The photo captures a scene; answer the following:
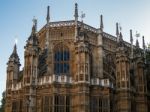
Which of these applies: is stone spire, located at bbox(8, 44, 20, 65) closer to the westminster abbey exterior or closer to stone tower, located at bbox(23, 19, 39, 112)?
the westminster abbey exterior

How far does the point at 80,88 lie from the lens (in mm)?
42781

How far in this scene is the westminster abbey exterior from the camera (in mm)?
43000

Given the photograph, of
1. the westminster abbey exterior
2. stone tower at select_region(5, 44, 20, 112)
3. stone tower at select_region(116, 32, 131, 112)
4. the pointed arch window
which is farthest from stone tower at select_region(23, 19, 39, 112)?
stone tower at select_region(116, 32, 131, 112)

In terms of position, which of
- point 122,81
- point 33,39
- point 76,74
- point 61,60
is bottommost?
point 122,81

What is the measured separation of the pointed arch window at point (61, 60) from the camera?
46.8m

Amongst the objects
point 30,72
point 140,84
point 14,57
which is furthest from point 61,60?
point 140,84

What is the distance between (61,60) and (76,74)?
14.4 feet

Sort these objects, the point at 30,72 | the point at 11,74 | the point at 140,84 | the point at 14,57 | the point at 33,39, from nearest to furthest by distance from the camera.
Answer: the point at 30,72 → the point at 33,39 → the point at 11,74 → the point at 140,84 → the point at 14,57

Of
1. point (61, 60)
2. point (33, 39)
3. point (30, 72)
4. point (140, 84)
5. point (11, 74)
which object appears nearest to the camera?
point (30, 72)

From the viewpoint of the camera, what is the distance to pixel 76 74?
4391cm

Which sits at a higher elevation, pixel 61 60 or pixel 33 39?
pixel 33 39

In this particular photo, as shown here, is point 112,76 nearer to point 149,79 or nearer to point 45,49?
point 149,79

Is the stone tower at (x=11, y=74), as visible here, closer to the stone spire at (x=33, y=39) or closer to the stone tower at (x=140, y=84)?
the stone spire at (x=33, y=39)

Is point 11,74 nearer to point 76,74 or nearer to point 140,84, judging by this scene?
point 76,74
